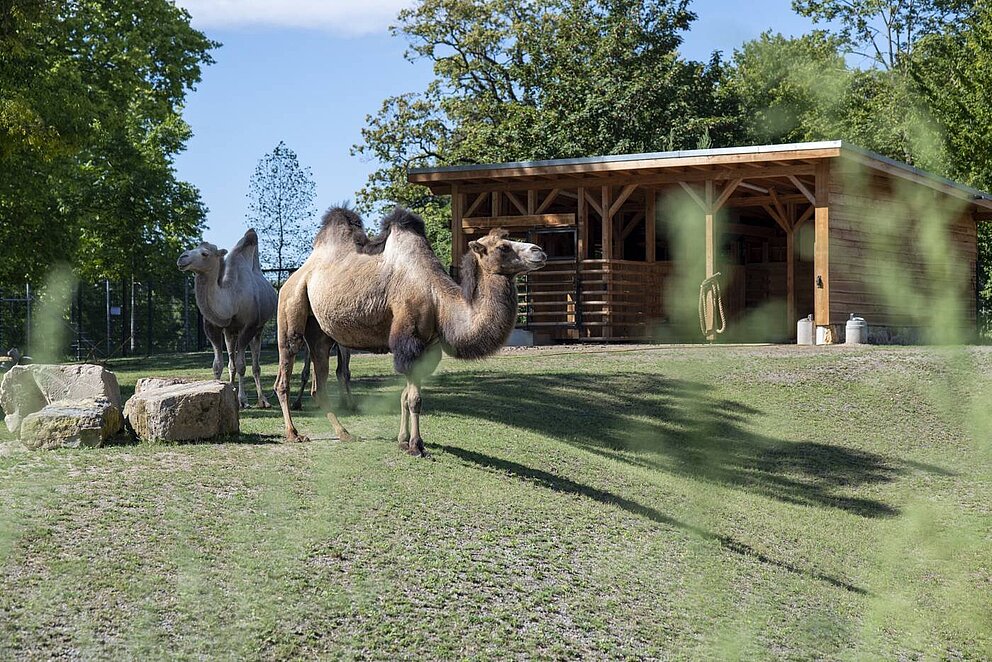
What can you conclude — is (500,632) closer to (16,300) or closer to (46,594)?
(46,594)

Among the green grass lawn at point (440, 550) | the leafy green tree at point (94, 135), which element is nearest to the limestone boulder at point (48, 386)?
the green grass lawn at point (440, 550)

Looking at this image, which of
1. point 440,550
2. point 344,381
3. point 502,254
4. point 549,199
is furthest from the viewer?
point 549,199

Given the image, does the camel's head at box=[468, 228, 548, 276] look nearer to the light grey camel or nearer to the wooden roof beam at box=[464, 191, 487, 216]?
the light grey camel

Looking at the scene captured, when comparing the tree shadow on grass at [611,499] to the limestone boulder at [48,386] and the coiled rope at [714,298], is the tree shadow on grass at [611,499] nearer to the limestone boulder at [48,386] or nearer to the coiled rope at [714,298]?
the limestone boulder at [48,386]

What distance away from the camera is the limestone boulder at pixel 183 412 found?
1027cm

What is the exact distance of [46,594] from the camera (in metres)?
6.54

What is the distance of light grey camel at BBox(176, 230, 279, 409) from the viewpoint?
13859 mm

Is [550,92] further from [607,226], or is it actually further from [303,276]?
[303,276]

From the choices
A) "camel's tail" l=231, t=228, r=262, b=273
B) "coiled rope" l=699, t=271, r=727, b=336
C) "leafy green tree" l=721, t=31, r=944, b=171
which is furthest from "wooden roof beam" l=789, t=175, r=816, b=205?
"leafy green tree" l=721, t=31, r=944, b=171

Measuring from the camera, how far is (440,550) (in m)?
8.06

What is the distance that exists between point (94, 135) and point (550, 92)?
18447mm

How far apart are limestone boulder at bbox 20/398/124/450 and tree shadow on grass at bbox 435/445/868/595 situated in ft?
10.6

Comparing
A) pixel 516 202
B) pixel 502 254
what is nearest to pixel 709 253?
pixel 502 254

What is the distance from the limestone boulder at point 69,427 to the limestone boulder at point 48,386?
3.16 ft
